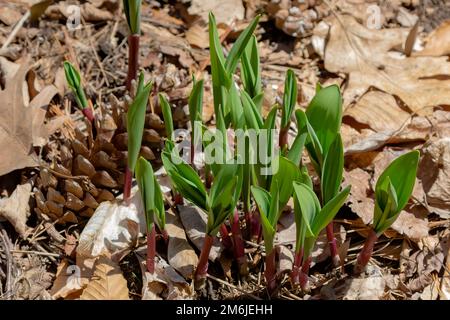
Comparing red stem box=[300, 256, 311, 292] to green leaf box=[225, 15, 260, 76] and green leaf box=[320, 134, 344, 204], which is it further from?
green leaf box=[225, 15, 260, 76]

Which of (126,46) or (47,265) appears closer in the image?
(47,265)

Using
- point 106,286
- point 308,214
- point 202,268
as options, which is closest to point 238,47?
point 308,214

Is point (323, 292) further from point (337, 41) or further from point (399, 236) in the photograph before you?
point (337, 41)

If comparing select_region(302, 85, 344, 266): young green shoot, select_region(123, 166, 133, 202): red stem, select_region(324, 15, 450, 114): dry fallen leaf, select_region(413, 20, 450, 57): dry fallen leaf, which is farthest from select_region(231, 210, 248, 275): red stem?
select_region(413, 20, 450, 57): dry fallen leaf

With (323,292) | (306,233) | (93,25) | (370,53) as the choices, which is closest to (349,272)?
(323,292)

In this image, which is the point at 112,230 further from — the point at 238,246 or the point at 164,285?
the point at 238,246
